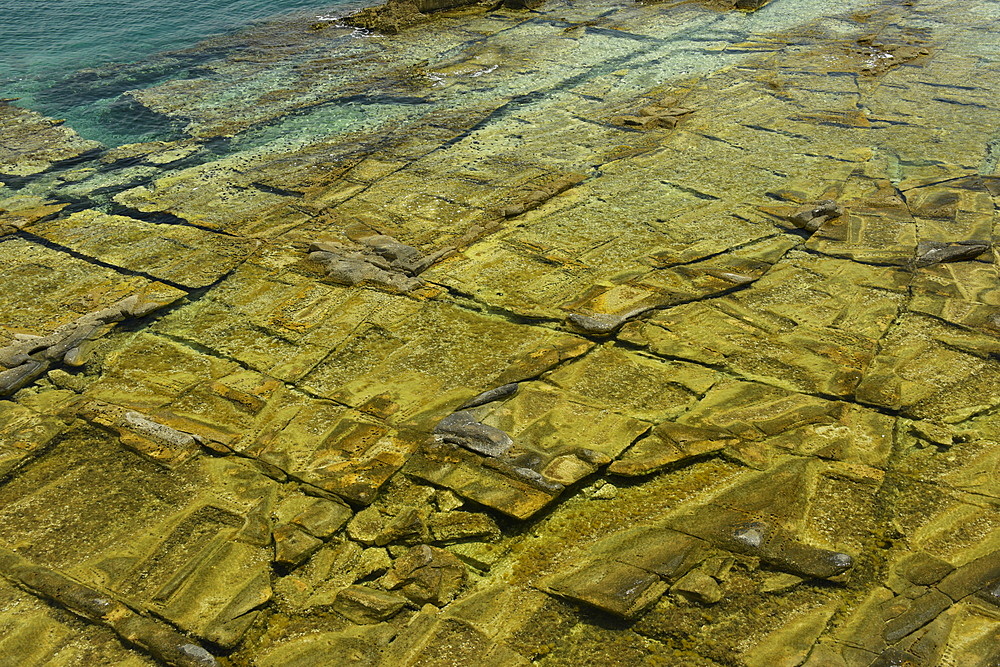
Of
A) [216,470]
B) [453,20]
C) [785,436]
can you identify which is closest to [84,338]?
[216,470]

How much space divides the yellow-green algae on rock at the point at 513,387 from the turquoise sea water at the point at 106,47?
1018mm

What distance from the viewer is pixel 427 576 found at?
3.11m

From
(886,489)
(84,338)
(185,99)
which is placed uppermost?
(185,99)

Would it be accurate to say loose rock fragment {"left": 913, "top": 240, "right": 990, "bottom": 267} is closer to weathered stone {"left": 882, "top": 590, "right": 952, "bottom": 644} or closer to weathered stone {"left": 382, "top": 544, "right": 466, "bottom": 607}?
weathered stone {"left": 882, "top": 590, "right": 952, "bottom": 644}

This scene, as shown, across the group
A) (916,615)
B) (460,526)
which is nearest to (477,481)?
(460,526)

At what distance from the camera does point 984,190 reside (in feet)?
20.3

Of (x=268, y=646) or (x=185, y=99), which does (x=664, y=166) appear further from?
(x=185, y=99)

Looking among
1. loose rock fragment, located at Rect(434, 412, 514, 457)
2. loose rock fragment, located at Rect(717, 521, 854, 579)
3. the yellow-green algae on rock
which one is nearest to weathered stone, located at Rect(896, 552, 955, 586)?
the yellow-green algae on rock

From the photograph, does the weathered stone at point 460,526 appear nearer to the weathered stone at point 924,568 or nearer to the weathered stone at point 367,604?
the weathered stone at point 367,604

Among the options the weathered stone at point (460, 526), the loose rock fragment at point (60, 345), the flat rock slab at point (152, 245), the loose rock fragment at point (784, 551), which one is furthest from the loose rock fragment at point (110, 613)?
the flat rock slab at point (152, 245)

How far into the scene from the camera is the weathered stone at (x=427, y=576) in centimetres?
304

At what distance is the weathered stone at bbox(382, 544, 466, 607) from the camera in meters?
3.04

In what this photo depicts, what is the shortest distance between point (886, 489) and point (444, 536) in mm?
2035

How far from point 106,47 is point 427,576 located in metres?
13.2
